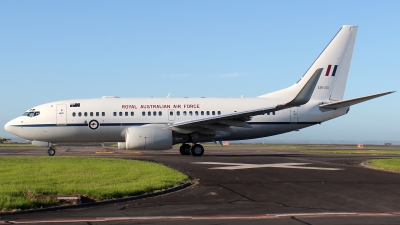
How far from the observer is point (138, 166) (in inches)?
763

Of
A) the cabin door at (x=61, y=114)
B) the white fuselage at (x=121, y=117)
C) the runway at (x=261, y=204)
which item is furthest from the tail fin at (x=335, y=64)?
the cabin door at (x=61, y=114)

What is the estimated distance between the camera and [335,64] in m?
31.7

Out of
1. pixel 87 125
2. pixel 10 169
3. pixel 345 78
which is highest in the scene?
pixel 345 78

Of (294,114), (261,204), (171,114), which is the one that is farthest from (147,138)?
(261,204)

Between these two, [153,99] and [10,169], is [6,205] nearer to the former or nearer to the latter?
[10,169]

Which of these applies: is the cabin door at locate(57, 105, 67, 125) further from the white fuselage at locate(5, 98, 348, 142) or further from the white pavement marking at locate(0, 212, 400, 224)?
the white pavement marking at locate(0, 212, 400, 224)

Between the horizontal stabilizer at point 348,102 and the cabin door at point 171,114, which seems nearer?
the horizontal stabilizer at point 348,102

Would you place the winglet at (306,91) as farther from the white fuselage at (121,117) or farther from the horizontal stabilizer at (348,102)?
the white fuselage at (121,117)

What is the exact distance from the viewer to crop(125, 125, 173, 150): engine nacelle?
86.8ft

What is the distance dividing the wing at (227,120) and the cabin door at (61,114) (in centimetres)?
643

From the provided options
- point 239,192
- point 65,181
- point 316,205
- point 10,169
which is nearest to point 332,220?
point 316,205

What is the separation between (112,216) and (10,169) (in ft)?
32.1

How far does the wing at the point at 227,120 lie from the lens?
26.0 meters

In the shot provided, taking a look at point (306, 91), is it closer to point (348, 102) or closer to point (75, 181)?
point (348, 102)
